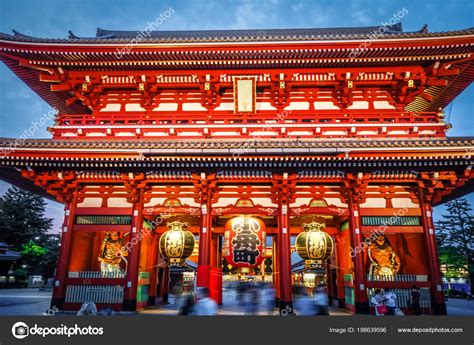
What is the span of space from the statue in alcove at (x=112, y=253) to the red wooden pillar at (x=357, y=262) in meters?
9.06

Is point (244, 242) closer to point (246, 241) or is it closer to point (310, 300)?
point (246, 241)

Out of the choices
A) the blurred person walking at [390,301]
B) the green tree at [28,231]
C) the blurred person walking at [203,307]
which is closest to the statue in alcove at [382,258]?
the blurred person walking at [390,301]

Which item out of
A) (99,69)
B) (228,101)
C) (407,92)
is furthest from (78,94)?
(407,92)

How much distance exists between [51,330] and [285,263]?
7394mm

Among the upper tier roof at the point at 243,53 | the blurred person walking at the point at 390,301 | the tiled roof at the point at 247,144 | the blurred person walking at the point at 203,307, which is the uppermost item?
the upper tier roof at the point at 243,53

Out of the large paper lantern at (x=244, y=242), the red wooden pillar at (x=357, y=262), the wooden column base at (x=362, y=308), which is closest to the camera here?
the wooden column base at (x=362, y=308)

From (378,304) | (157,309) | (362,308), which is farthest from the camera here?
(157,309)

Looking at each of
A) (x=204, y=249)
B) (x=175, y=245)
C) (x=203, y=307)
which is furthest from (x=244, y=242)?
(x=203, y=307)

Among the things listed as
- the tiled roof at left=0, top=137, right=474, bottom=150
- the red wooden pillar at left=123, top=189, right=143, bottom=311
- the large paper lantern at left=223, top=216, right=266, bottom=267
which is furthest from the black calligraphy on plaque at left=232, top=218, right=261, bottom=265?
the red wooden pillar at left=123, top=189, right=143, bottom=311

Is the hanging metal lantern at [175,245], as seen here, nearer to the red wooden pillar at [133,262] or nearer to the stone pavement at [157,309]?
the red wooden pillar at [133,262]

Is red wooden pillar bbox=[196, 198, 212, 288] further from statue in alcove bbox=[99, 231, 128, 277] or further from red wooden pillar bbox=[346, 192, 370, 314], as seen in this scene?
red wooden pillar bbox=[346, 192, 370, 314]

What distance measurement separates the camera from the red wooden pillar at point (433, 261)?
1062 centimetres

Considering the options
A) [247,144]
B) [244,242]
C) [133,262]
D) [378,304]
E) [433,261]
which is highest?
[247,144]

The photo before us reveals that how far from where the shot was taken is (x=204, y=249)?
11484 mm
